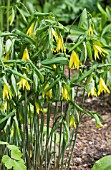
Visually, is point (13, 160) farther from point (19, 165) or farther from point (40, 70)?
point (40, 70)

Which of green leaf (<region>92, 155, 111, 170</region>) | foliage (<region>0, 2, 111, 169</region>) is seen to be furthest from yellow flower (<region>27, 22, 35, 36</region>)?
green leaf (<region>92, 155, 111, 170</region>)

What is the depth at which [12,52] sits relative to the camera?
7.29 feet

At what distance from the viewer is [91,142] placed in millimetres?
3266

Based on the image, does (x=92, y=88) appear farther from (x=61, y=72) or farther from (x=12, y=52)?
(x=12, y=52)

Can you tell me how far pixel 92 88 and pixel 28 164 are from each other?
55cm

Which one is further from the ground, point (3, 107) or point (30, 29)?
point (30, 29)

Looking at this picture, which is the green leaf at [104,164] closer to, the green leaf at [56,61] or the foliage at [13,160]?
the foliage at [13,160]

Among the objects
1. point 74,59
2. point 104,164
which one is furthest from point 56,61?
point 104,164

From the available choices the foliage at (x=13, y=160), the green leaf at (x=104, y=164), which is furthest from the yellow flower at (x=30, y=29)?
the green leaf at (x=104, y=164)

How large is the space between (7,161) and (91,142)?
3.61 feet

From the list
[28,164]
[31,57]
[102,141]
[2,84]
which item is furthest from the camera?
[102,141]

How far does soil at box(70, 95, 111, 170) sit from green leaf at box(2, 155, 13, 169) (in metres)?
0.71

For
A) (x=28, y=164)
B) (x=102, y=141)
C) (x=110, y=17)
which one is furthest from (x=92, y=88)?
(x=110, y=17)

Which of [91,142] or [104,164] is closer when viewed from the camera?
[104,164]
